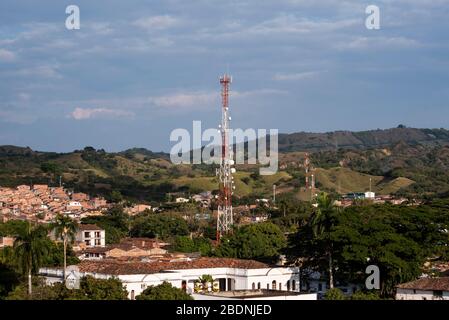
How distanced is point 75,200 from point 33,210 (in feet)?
58.9

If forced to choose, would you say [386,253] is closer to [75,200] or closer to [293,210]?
[293,210]

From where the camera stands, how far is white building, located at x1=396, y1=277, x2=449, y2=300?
35719 millimetres

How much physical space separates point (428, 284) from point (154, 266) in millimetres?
13915

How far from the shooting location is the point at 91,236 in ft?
249

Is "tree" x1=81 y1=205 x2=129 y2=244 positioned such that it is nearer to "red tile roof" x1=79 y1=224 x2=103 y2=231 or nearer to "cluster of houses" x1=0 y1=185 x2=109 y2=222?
"red tile roof" x1=79 y1=224 x2=103 y2=231

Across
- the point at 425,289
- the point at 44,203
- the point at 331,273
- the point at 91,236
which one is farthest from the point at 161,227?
the point at 425,289

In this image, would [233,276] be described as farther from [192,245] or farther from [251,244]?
[192,245]

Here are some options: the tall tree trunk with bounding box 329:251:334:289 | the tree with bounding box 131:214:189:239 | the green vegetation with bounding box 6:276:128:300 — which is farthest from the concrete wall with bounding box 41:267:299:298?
the tree with bounding box 131:214:189:239

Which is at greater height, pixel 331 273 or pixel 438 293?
pixel 438 293

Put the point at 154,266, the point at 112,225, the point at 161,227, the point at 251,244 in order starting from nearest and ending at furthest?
the point at 154,266, the point at 251,244, the point at 161,227, the point at 112,225

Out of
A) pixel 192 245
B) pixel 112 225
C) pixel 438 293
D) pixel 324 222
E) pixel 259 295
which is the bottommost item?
pixel 112 225

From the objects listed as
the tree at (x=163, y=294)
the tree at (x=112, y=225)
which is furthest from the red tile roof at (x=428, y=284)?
the tree at (x=112, y=225)

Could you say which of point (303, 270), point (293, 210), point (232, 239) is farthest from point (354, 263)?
point (293, 210)
